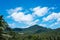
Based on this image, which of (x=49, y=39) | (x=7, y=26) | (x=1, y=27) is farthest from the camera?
(x=49, y=39)

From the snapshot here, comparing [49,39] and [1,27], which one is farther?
[49,39]

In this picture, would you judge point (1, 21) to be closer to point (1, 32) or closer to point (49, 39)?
point (1, 32)

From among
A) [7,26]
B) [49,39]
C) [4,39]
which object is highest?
[49,39]

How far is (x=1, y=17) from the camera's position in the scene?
29.8 m

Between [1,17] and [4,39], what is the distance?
2900 mm

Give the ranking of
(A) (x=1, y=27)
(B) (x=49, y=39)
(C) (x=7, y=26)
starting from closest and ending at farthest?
(A) (x=1, y=27) → (C) (x=7, y=26) → (B) (x=49, y=39)

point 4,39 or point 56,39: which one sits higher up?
point 56,39

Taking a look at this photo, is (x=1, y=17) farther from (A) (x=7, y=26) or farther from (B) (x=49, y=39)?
(B) (x=49, y=39)

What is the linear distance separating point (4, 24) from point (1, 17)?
3.50ft

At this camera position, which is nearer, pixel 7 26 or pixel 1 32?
pixel 1 32

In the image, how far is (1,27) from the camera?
28688 millimetres

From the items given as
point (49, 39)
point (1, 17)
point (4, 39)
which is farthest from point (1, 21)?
point (49, 39)

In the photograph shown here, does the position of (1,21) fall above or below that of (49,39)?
below

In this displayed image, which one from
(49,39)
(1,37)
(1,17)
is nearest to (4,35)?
(1,37)
